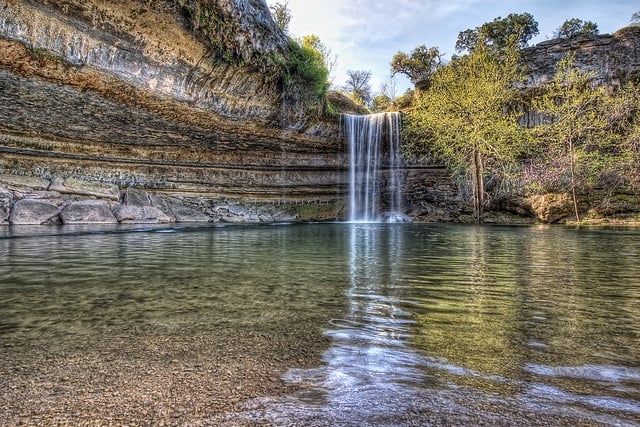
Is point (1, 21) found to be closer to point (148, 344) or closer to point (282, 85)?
point (282, 85)

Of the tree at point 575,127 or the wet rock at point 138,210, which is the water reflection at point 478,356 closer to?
the tree at point 575,127

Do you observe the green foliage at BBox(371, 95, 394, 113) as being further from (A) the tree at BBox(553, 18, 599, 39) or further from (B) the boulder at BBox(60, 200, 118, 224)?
(B) the boulder at BBox(60, 200, 118, 224)

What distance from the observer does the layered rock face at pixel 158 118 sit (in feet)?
32.5

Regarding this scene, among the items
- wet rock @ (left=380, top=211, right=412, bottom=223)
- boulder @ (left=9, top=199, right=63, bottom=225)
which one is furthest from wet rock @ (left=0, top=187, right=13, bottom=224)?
wet rock @ (left=380, top=211, right=412, bottom=223)

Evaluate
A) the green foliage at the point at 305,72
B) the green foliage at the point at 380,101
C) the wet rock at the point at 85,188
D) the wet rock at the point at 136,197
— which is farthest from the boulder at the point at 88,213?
the green foliage at the point at 380,101

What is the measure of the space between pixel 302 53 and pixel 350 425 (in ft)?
50.2

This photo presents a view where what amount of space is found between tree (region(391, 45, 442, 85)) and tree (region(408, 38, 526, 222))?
1383 cm

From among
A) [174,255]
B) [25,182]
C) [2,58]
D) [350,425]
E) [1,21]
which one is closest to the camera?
[350,425]

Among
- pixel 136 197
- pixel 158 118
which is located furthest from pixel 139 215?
pixel 158 118

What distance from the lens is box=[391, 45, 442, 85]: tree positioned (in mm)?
Result: 29391

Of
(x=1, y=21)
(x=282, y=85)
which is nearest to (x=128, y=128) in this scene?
(x=1, y=21)

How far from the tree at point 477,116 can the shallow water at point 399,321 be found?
1185 centimetres

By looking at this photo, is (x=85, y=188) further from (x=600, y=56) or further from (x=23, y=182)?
(x=600, y=56)

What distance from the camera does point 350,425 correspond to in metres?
0.95
